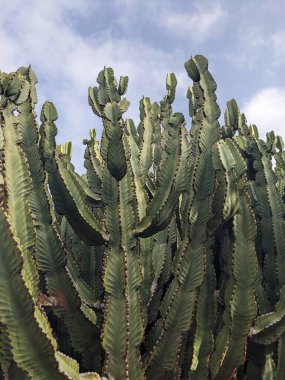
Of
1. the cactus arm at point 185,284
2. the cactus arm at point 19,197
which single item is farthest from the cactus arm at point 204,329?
the cactus arm at point 19,197

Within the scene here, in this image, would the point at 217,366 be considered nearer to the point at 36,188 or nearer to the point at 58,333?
the point at 58,333

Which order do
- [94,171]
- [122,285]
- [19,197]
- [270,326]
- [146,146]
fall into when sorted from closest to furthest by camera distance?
1. [19,197]
2. [122,285]
3. [270,326]
4. [94,171]
5. [146,146]

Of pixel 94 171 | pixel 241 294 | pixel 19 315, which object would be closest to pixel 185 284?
pixel 241 294

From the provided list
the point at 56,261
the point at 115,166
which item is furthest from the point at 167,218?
the point at 56,261

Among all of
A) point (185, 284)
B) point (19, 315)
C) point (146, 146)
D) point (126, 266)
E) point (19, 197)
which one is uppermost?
point (146, 146)

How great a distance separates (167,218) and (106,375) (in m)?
0.98

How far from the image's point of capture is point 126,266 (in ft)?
9.96

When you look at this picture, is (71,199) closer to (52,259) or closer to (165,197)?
(52,259)

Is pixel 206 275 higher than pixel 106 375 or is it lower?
higher

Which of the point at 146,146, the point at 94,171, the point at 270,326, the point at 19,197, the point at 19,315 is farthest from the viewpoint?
the point at 146,146

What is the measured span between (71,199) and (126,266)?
0.54m

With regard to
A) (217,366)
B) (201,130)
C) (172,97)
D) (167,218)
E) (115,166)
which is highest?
(172,97)

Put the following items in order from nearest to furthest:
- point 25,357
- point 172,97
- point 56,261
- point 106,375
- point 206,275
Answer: point 25,357, point 106,375, point 56,261, point 206,275, point 172,97

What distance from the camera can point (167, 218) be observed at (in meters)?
3.33
